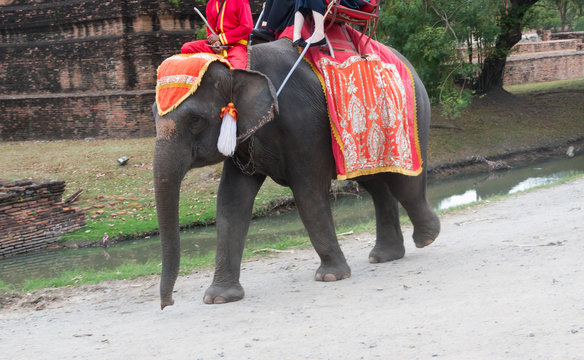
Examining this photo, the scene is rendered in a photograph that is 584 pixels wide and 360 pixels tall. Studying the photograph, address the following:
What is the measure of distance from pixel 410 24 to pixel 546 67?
15.6m

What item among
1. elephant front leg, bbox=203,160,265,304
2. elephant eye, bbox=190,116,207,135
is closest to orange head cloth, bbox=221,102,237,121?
elephant eye, bbox=190,116,207,135

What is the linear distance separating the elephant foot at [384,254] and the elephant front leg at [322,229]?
0.76 m

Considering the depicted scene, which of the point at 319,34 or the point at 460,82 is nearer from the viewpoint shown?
the point at 319,34

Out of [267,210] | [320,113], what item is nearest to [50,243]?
[267,210]

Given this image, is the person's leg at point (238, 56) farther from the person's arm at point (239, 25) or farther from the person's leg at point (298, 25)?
the person's leg at point (298, 25)

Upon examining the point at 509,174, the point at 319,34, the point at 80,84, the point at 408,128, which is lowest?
the point at 509,174

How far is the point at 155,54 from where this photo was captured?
2012 cm

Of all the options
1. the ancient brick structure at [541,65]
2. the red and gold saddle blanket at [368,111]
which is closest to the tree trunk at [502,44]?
the ancient brick structure at [541,65]

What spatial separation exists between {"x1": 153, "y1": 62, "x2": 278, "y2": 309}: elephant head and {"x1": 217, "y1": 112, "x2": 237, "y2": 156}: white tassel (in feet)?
0.31

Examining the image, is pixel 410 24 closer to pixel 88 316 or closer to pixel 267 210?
pixel 267 210

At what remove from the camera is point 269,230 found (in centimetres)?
1285

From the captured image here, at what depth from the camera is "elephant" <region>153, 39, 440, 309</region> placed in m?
5.38

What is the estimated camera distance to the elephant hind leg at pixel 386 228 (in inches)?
289

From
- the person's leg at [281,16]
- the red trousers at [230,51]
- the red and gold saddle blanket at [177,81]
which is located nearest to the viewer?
the red and gold saddle blanket at [177,81]
